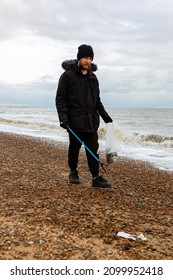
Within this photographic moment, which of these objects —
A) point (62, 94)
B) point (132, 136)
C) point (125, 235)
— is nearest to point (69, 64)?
point (62, 94)

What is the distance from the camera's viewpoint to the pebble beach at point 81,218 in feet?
13.1

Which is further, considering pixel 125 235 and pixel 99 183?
pixel 99 183

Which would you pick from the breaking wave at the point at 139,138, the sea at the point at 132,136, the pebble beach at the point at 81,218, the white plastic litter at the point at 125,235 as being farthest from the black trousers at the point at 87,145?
the breaking wave at the point at 139,138

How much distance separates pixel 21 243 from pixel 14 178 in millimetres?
3837

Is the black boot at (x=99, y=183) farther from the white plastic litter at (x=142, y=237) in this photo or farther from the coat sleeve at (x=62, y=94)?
the white plastic litter at (x=142, y=237)

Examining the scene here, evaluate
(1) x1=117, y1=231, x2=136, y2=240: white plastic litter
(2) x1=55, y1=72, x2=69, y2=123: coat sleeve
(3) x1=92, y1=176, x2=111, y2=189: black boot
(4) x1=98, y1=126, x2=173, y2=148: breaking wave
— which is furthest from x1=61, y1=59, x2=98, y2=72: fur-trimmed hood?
(4) x1=98, y1=126, x2=173, y2=148: breaking wave

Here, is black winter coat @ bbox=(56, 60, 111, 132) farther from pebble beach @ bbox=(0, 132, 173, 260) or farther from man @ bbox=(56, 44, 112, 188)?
pebble beach @ bbox=(0, 132, 173, 260)

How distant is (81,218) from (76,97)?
94.2 inches

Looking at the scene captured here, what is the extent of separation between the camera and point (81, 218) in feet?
16.6

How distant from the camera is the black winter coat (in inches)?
256

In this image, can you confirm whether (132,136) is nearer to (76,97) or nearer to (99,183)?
(99,183)

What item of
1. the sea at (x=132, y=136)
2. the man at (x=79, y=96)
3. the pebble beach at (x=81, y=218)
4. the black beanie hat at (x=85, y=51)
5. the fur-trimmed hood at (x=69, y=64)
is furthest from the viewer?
the sea at (x=132, y=136)

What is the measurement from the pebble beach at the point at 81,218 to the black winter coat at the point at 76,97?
130 centimetres

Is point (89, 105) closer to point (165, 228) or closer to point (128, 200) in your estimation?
point (128, 200)
